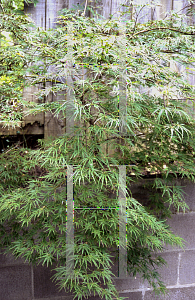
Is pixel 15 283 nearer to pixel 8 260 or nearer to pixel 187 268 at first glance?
pixel 8 260

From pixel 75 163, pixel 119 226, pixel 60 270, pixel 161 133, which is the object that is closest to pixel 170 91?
pixel 161 133

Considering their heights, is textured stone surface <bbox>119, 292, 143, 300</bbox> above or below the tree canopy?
below

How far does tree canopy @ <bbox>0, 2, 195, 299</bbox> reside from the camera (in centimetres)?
114

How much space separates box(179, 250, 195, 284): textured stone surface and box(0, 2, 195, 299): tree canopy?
→ 431mm

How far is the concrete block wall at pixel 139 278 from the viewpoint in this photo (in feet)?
5.26

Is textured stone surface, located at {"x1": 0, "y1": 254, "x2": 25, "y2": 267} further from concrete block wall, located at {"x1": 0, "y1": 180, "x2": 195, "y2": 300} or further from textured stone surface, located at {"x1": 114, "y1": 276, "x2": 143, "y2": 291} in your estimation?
textured stone surface, located at {"x1": 114, "y1": 276, "x2": 143, "y2": 291}

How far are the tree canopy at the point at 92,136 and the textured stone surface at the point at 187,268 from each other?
1.41ft

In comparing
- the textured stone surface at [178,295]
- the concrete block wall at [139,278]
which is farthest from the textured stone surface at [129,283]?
the textured stone surface at [178,295]

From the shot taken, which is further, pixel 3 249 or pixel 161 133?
pixel 3 249

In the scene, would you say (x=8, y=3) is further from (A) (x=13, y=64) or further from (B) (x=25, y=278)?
(B) (x=25, y=278)

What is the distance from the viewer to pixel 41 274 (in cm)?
162

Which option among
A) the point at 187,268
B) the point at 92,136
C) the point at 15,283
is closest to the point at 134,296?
the point at 187,268

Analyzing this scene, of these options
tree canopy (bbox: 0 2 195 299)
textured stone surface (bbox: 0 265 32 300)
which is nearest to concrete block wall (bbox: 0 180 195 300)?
textured stone surface (bbox: 0 265 32 300)

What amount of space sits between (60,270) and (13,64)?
1213mm
